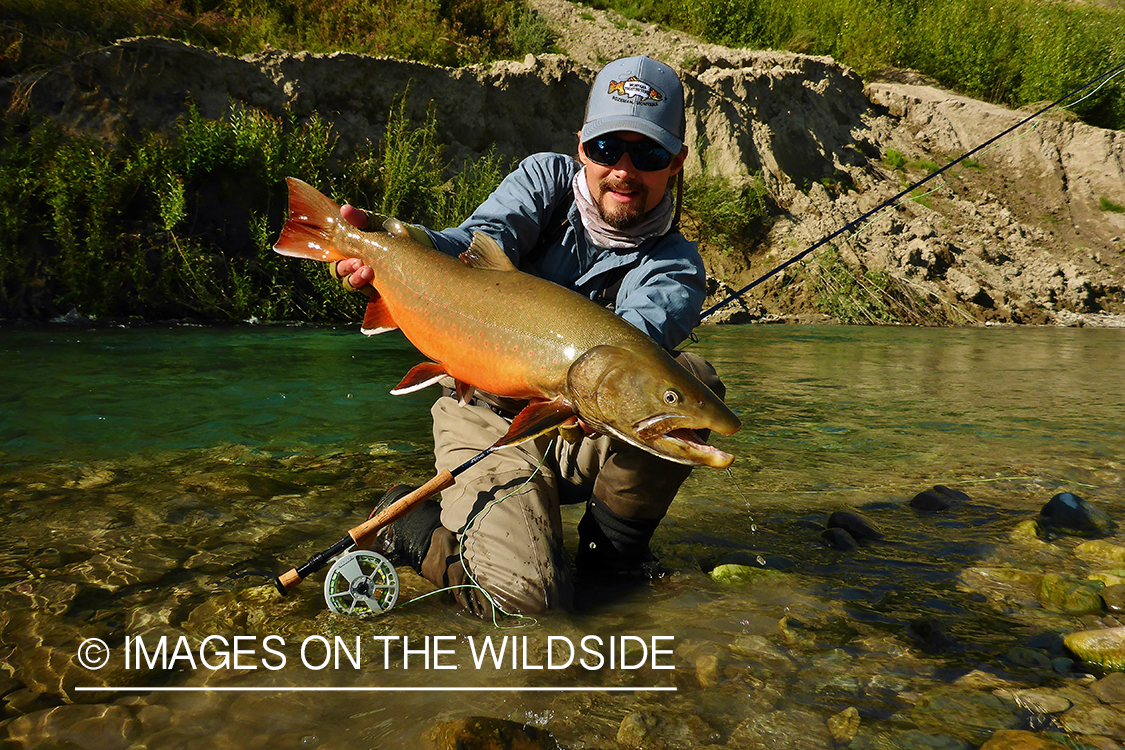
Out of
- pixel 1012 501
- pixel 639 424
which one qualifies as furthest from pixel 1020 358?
pixel 639 424

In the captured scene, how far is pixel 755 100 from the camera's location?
17109 mm

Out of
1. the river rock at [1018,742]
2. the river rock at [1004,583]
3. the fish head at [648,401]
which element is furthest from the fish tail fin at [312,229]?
the river rock at [1004,583]

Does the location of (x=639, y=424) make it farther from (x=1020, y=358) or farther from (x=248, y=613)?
(x=1020, y=358)

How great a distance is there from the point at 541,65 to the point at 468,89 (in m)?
1.86

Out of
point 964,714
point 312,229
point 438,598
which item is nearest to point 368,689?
point 438,598

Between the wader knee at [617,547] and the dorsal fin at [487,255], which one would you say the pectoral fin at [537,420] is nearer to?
the dorsal fin at [487,255]

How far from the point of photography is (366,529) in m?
2.83

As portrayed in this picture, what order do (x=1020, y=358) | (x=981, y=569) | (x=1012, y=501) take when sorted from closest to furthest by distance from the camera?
(x=981, y=569) → (x=1012, y=501) → (x=1020, y=358)

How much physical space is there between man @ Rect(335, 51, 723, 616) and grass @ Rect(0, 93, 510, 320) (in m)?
8.51

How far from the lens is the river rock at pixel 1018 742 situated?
6.11 feet

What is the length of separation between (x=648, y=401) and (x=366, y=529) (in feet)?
4.19

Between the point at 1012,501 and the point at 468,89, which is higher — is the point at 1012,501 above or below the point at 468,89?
below

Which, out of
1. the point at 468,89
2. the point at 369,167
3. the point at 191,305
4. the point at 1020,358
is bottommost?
the point at 1020,358

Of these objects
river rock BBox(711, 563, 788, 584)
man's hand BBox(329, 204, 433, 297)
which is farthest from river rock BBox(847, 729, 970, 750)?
man's hand BBox(329, 204, 433, 297)
